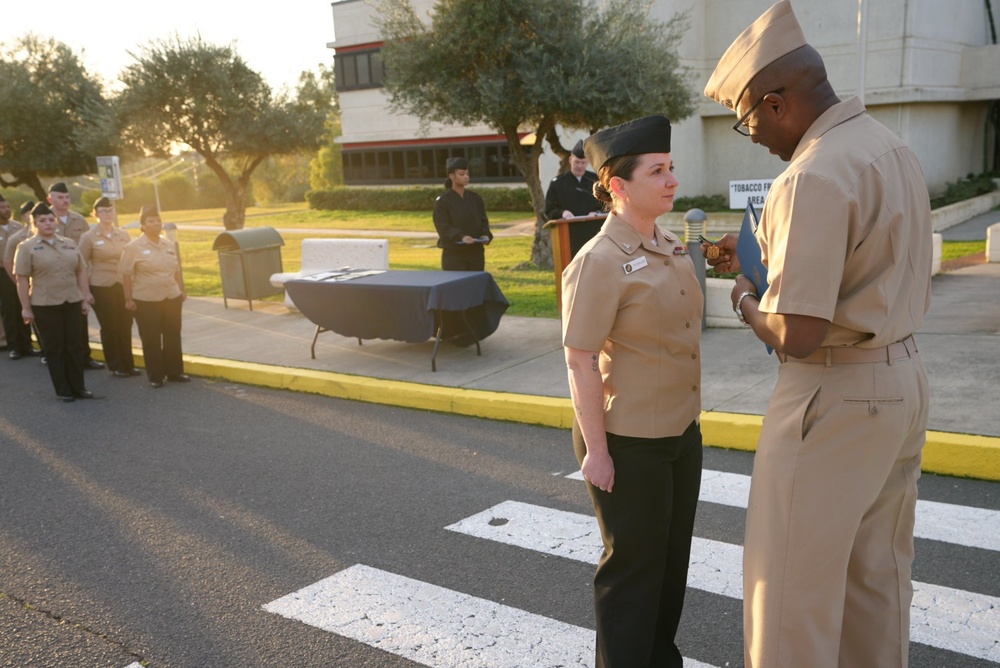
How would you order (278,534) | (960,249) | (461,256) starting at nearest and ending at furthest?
(278,534) < (461,256) < (960,249)

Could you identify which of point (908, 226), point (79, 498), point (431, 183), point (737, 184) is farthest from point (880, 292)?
point (431, 183)

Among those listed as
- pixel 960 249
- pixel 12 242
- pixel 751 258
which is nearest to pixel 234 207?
pixel 12 242

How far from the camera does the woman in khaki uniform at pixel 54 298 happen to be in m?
9.48

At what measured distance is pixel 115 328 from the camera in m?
10.7

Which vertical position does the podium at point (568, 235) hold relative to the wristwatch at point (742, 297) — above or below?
below

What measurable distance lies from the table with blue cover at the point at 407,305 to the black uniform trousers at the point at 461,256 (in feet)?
3.60

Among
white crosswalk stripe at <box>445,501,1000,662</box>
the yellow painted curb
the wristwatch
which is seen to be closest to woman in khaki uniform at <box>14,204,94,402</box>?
the yellow painted curb

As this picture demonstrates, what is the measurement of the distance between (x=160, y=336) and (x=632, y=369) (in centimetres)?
806

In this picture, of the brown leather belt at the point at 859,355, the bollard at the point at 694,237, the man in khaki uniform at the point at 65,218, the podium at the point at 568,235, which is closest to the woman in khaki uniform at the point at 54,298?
the man in khaki uniform at the point at 65,218

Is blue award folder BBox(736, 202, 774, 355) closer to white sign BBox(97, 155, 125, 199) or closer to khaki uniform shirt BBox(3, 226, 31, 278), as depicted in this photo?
khaki uniform shirt BBox(3, 226, 31, 278)

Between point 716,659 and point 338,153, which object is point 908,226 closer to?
point 716,659

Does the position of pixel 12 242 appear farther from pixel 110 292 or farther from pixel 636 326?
pixel 636 326

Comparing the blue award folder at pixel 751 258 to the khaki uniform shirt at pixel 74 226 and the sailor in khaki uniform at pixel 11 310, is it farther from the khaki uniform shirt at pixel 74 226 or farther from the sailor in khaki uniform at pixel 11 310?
the sailor in khaki uniform at pixel 11 310

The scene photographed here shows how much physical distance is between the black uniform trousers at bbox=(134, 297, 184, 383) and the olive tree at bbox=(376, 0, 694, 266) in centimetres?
749
